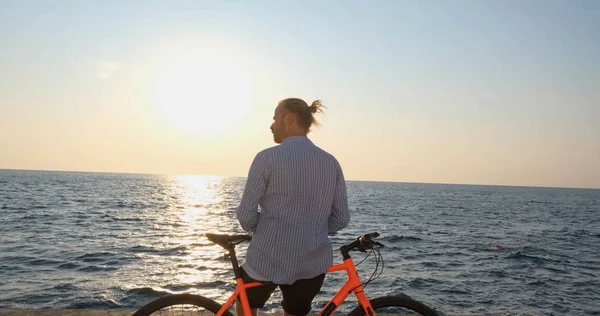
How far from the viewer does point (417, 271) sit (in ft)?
64.9

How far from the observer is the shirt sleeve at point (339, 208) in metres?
3.49

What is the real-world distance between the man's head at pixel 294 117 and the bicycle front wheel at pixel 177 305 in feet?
4.15

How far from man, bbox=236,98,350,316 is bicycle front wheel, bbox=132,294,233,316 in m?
0.21

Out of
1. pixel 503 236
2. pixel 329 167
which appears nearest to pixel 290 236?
pixel 329 167

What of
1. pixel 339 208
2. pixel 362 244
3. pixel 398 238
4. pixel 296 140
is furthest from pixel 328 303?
pixel 398 238

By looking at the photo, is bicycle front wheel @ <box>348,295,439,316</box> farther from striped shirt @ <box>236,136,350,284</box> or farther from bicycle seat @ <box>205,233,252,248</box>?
bicycle seat @ <box>205,233,252,248</box>

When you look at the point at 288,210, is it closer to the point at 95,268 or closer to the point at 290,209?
the point at 290,209

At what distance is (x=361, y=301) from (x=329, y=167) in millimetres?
985

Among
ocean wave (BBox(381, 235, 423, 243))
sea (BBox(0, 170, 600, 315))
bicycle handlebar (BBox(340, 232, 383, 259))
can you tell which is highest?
bicycle handlebar (BBox(340, 232, 383, 259))

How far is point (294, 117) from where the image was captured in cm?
338

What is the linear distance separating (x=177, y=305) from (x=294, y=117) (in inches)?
61.1

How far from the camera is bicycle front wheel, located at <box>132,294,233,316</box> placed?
11.4 feet

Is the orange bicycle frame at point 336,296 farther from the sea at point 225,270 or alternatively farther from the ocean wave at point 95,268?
the ocean wave at point 95,268

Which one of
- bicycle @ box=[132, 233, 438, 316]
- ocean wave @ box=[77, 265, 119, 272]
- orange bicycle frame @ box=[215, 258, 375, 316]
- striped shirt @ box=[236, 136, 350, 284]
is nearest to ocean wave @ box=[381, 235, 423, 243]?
ocean wave @ box=[77, 265, 119, 272]
